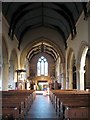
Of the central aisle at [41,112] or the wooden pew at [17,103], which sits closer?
the wooden pew at [17,103]

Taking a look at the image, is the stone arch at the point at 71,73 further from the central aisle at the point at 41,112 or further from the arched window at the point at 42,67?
the arched window at the point at 42,67

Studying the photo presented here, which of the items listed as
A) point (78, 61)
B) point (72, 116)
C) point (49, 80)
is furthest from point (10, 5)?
point (49, 80)

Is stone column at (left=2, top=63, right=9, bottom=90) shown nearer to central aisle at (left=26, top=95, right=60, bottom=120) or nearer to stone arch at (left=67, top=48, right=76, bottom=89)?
central aisle at (left=26, top=95, right=60, bottom=120)

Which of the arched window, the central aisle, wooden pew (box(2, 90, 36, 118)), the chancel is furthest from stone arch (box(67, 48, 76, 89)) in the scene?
the arched window

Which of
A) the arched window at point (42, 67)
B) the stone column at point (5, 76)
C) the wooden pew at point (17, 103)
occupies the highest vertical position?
the arched window at point (42, 67)

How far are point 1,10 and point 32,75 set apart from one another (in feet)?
94.5

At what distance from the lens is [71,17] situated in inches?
737

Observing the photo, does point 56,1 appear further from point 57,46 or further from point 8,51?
point 57,46

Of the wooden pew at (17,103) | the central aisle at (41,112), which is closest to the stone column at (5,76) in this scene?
the central aisle at (41,112)

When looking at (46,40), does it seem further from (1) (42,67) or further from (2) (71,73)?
(1) (42,67)

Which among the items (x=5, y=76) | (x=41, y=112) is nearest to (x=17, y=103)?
(x=41, y=112)

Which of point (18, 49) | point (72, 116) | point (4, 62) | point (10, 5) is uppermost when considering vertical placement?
point (10, 5)

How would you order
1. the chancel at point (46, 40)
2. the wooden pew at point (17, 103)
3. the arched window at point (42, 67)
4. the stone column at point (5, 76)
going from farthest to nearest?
the arched window at point (42, 67) < the stone column at point (5, 76) < the chancel at point (46, 40) < the wooden pew at point (17, 103)

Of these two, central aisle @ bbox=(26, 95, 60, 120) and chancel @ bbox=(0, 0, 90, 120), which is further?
chancel @ bbox=(0, 0, 90, 120)
